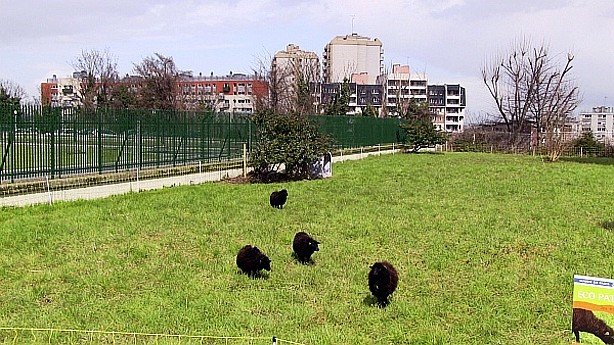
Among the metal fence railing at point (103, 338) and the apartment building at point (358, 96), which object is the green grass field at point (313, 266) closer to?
the metal fence railing at point (103, 338)

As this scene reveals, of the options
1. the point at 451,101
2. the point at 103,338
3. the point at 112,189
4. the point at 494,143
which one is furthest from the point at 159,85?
the point at 451,101

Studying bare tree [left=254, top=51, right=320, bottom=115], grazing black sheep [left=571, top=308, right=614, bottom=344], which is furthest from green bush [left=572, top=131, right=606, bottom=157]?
grazing black sheep [left=571, top=308, right=614, bottom=344]

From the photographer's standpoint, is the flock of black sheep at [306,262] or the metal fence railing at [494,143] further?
the metal fence railing at [494,143]

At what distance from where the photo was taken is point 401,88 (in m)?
66.6

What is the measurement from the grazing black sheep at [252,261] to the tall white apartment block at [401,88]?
44848mm

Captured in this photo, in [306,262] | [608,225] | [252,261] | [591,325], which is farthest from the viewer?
[608,225]

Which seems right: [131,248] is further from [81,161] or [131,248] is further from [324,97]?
[324,97]

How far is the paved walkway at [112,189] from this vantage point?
1321cm

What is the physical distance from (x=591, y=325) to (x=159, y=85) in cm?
4841

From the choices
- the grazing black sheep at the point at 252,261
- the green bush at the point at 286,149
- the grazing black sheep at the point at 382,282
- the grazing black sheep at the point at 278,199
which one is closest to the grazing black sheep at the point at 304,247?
the grazing black sheep at the point at 252,261

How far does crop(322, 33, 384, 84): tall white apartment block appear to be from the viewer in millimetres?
96544

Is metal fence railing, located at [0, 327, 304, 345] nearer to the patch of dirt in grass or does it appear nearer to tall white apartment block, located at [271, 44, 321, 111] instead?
the patch of dirt in grass

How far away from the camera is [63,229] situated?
10.2 m

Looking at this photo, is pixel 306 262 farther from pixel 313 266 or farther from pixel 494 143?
pixel 494 143
